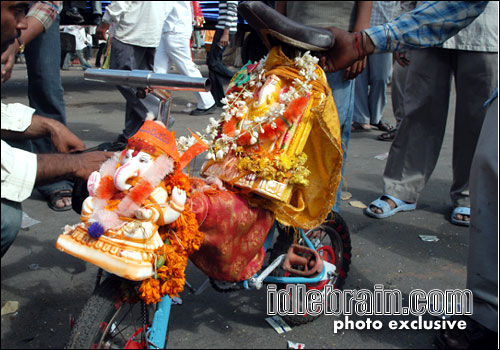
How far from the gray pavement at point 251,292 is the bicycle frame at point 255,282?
29 centimetres

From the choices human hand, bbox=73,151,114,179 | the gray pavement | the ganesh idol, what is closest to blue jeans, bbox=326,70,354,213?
the gray pavement

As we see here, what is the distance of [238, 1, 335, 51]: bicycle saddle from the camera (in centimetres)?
226

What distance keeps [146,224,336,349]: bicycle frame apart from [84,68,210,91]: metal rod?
0.83m

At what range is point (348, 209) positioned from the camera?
425 cm

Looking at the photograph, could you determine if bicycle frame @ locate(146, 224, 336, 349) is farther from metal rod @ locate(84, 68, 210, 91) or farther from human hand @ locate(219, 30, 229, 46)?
human hand @ locate(219, 30, 229, 46)

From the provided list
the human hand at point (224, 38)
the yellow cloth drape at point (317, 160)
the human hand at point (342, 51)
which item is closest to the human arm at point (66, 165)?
the yellow cloth drape at point (317, 160)

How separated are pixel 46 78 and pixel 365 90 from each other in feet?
15.5

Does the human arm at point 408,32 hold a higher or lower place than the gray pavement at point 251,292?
higher

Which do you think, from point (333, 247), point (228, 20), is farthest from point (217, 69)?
point (333, 247)

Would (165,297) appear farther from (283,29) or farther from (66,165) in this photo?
(283,29)

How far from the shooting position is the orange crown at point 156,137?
5.74ft

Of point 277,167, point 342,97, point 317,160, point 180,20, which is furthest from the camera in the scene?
point 180,20

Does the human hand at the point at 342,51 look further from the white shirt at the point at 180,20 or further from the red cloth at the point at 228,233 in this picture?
the white shirt at the point at 180,20

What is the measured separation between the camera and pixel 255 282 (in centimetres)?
228
